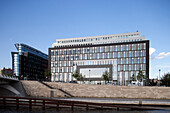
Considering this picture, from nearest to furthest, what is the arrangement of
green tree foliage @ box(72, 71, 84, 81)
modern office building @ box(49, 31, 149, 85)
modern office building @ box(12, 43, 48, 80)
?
green tree foliage @ box(72, 71, 84, 81) → modern office building @ box(49, 31, 149, 85) → modern office building @ box(12, 43, 48, 80)

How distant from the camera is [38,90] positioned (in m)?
73.9

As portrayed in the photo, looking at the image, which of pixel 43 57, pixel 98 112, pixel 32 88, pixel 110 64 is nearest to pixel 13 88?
pixel 32 88

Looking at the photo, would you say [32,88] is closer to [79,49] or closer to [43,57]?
[79,49]

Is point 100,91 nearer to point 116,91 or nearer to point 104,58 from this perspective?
point 116,91

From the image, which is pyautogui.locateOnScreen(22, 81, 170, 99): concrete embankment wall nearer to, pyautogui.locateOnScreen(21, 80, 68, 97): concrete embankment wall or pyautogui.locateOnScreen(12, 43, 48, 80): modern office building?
pyautogui.locateOnScreen(21, 80, 68, 97): concrete embankment wall

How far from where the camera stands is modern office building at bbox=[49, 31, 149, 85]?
118 metres

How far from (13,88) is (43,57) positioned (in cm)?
12362

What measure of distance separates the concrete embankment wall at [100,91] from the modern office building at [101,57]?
35012 millimetres

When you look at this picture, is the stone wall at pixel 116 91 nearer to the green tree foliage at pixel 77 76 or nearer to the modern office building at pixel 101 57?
the green tree foliage at pixel 77 76

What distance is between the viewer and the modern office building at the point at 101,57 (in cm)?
11825

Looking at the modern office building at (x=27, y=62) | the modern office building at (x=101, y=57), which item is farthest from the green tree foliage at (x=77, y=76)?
the modern office building at (x=27, y=62)

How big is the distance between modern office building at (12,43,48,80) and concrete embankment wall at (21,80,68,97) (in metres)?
56.7

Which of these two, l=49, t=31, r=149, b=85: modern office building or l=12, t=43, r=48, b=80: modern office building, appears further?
l=12, t=43, r=48, b=80: modern office building

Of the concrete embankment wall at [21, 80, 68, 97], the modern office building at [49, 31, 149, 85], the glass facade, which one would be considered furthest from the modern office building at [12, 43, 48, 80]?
the concrete embankment wall at [21, 80, 68, 97]
